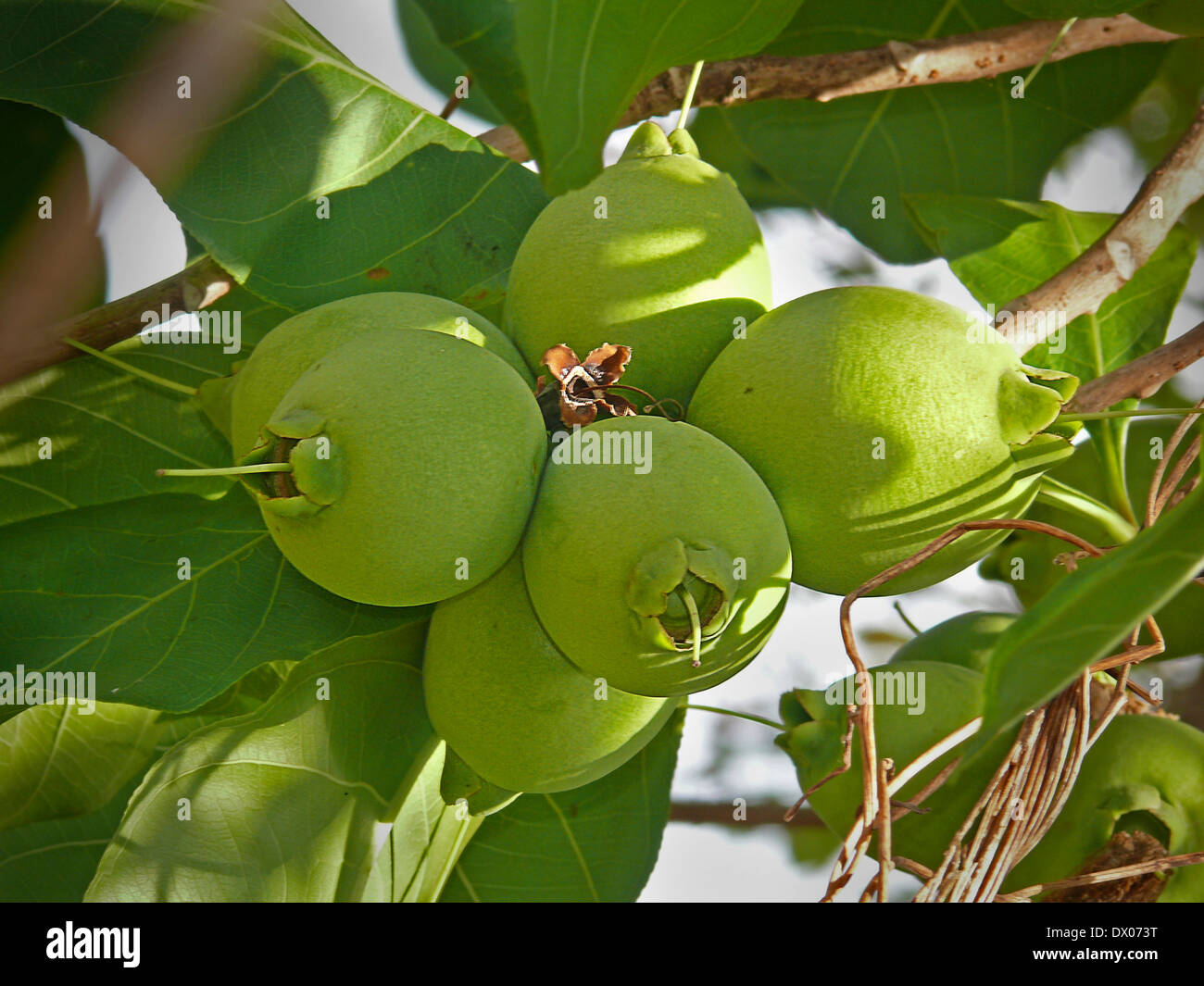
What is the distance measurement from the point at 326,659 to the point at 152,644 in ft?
0.57

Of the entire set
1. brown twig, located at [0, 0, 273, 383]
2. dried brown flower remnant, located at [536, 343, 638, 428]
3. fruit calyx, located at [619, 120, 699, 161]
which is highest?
brown twig, located at [0, 0, 273, 383]

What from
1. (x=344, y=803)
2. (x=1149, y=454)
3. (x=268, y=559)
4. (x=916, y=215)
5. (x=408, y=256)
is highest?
(x=916, y=215)

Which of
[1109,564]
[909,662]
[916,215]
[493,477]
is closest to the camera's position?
[1109,564]

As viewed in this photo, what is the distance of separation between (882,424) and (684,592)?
190mm

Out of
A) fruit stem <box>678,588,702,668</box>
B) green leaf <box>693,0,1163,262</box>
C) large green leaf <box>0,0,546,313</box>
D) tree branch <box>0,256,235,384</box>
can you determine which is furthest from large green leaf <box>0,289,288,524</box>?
green leaf <box>693,0,1163,262</box>

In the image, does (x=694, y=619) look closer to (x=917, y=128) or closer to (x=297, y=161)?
(x=297, y=161)

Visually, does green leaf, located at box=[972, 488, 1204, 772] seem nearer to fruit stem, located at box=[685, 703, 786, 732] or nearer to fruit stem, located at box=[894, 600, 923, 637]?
fruit stem, located at box=[685, 703, 786, 732]

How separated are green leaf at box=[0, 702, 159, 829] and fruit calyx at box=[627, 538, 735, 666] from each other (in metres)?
0.66

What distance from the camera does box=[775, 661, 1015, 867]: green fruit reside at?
0.91m

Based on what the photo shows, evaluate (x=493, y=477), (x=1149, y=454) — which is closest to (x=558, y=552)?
(x=493, y=477)

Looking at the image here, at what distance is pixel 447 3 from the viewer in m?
0.58

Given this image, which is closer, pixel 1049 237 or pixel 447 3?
pixel 447 3

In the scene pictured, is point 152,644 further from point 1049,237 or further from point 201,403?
point 1049,237

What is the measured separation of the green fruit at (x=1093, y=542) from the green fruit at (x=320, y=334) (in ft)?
1.89
